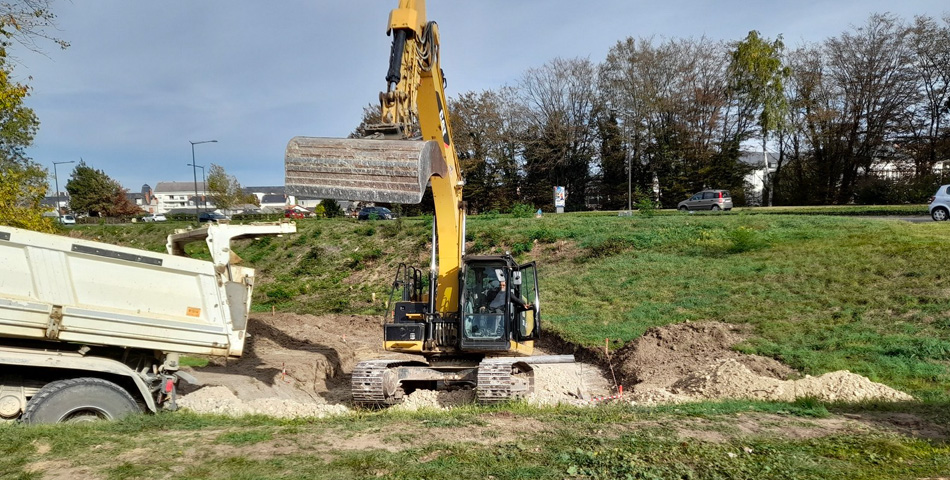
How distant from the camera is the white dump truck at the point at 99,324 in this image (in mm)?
7039

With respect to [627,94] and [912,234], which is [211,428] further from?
[627,94]

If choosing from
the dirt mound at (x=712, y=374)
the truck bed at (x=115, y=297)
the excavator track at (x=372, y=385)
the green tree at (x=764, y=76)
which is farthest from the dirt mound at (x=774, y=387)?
the green tree at (x=764, y=76)

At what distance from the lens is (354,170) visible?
7.66 m

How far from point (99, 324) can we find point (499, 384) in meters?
5.11

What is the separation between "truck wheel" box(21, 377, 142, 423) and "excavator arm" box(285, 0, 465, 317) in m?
3.07

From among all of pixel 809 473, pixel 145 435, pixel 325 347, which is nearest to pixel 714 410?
pixel 809 473

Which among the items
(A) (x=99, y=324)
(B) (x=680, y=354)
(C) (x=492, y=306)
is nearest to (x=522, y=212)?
(B) (x=680, y=354)

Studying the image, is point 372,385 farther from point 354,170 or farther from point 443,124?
point 443,124

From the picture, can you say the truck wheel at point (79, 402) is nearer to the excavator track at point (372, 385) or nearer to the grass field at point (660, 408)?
the grass field at point (660, 408)

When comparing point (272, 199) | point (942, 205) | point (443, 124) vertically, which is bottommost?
point (942, 205)

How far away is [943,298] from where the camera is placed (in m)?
13.2

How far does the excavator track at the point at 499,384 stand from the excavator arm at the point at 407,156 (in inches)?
62.0

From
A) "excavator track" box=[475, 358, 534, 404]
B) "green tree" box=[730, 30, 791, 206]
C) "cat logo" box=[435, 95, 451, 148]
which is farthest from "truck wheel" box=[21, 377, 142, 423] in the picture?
"green tree" box=[730, 30, 791, 206]

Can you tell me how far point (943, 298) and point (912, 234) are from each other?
584cm
